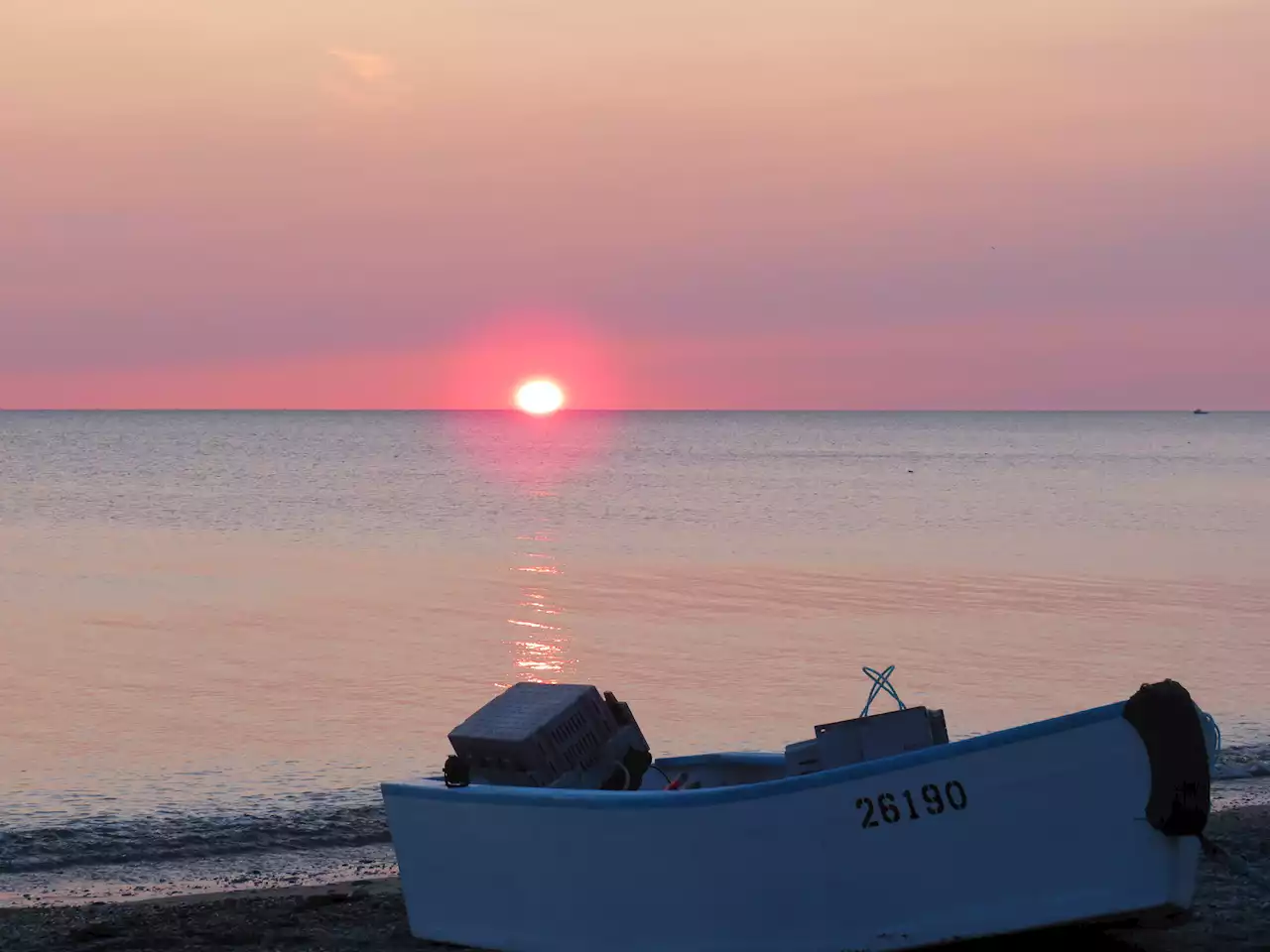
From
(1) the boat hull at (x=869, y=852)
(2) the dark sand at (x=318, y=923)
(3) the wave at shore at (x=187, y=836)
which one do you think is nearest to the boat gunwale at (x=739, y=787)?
(1) the boat hull at (x=869, y=852)

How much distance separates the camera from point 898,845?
884cm

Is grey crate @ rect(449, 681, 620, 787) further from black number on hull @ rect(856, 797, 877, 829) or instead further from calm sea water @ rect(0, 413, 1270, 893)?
calm sea water @ rect(0, 413, 1270, 893)

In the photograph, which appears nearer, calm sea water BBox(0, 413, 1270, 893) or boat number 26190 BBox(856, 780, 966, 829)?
boat number 26190 BBox(856, 780, 966, 829)

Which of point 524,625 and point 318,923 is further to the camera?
point 524,625

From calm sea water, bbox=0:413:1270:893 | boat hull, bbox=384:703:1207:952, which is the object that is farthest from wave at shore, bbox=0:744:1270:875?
boat hull, bbox=384:703:1207:952

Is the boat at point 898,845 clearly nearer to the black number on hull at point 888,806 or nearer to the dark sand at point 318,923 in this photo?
the black number on hull at point 888,806

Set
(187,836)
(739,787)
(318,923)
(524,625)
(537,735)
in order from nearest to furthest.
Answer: (739,787)
(537,735)
(318,923)
(187,836)
(524,625)

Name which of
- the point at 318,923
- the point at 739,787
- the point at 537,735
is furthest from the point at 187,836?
the point at 739,787

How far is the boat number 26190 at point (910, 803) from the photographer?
8734 millimetres

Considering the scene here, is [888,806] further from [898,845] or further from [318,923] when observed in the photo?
[318,923]

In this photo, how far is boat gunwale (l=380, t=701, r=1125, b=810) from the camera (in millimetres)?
8625

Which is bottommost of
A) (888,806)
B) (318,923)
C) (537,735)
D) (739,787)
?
(318,923)

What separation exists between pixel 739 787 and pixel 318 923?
3761mm

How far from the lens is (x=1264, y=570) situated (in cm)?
3825
